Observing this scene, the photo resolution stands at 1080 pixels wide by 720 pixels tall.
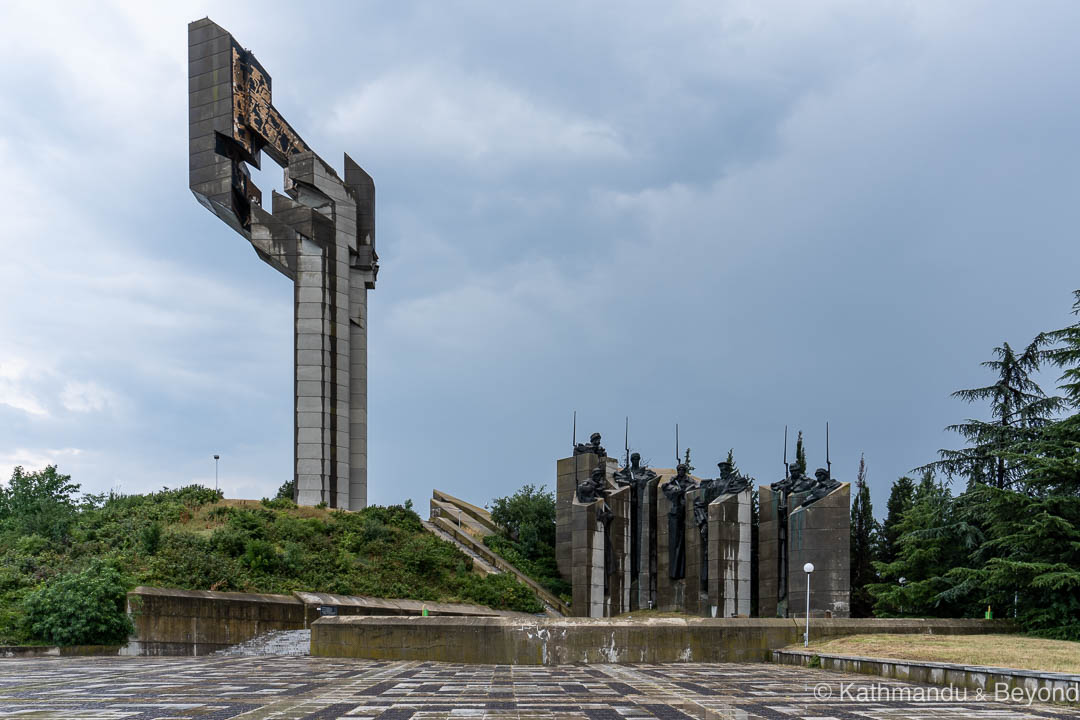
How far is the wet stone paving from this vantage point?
334 inches

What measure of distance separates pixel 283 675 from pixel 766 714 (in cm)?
722

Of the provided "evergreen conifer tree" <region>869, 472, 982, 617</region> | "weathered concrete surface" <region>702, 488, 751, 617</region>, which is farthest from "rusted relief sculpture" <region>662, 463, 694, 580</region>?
"evergreen conifer tree" <region>869, 472, 982, 617</region>

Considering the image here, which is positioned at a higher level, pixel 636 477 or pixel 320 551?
pixel 636 477

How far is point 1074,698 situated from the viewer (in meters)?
9.87

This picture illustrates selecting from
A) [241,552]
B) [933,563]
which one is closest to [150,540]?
[241,552]

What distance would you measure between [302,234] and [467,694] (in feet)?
92.2

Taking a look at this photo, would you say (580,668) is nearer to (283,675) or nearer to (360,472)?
(283,675)

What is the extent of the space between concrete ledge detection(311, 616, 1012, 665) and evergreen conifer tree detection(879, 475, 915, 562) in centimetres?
1780

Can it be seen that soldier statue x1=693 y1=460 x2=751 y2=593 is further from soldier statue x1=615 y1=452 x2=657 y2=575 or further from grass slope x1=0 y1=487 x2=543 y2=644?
grass slope x1=0 y1=487 x2=543 y2=644

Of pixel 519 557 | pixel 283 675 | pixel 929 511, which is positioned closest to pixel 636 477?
pixel 519 557

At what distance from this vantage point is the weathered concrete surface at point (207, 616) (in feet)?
62.1

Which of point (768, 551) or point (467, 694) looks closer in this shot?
point (467, 694)

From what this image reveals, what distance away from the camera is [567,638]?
1584cm

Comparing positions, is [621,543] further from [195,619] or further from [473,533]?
[195,619]
